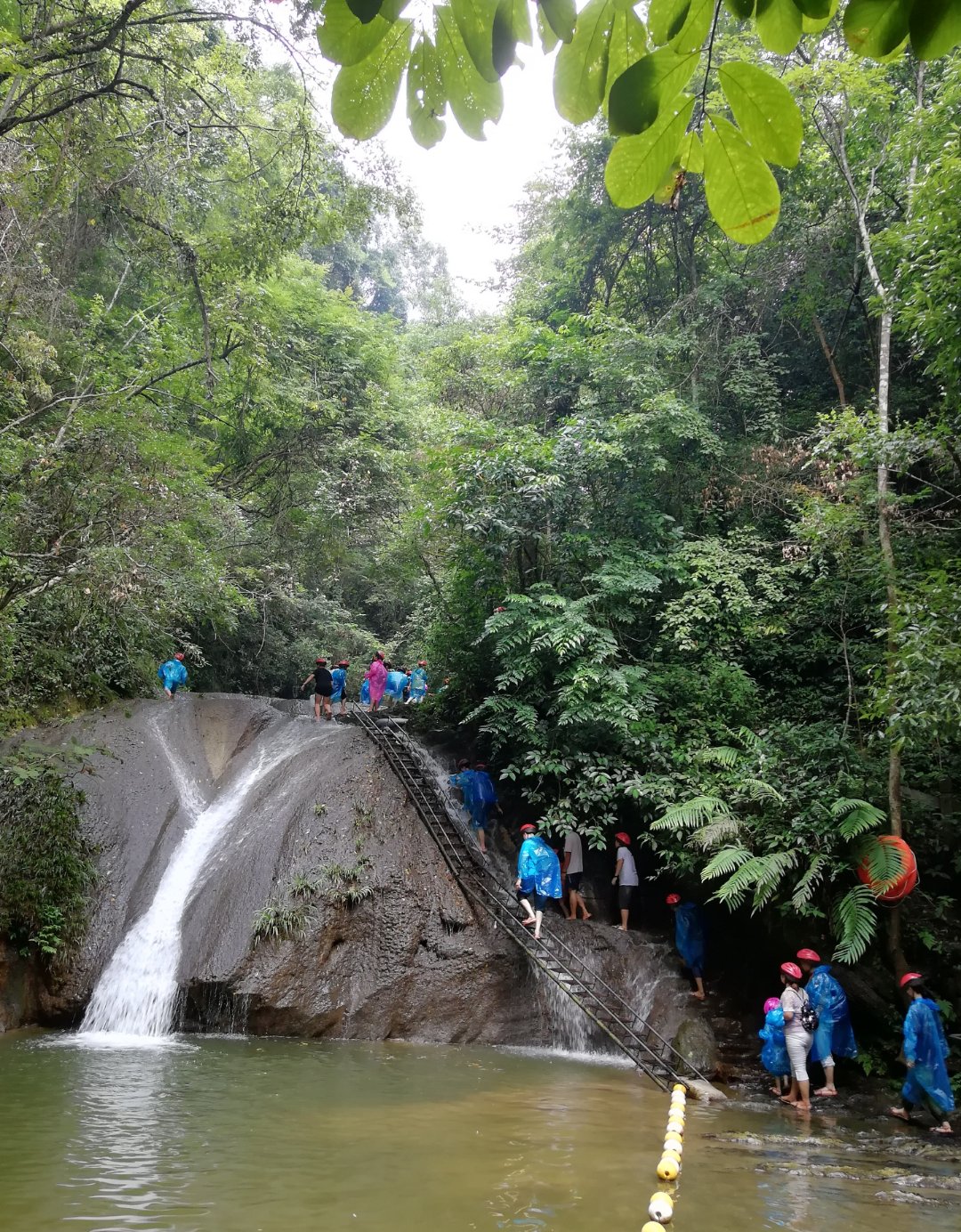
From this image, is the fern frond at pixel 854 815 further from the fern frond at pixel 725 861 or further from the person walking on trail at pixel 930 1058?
the person walking on trail at pixel 930 1058

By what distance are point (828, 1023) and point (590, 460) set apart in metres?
7.61

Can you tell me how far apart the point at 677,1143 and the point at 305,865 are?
246 inches

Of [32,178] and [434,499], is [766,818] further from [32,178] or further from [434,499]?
[32,178]

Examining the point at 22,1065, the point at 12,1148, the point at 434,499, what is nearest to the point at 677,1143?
the point at 12,1148

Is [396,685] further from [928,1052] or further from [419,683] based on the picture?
[928,1052]

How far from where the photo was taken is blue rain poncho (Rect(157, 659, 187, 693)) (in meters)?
14.8

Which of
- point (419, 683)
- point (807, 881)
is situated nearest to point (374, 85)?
point (807, 881)

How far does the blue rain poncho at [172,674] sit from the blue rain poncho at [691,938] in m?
9.44

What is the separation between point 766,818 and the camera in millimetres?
9352

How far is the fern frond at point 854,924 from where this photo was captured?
787cm

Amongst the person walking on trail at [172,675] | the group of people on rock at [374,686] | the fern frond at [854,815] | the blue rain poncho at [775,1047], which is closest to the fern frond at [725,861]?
the fern frond at [854,815]

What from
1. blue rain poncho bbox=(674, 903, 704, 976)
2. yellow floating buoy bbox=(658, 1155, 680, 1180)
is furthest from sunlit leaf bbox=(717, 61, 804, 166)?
blue rain poncho bbox=(674, 903, 704, 976)

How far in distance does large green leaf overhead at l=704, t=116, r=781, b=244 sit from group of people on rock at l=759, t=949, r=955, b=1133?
7.41 m

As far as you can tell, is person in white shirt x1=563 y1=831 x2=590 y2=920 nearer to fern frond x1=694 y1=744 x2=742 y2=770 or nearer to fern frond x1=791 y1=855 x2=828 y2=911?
fern frond x1=694 y1=744 x2=742 y2=770
